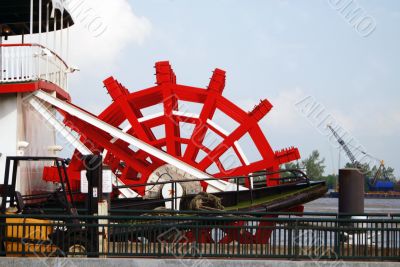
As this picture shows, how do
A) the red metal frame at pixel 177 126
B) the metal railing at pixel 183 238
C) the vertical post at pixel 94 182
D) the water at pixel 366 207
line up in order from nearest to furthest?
the metal railing at pixel 183 238
the vertical post at pixel 94 182
the red metal frame at pixel 177 126
the water at pixel 366 207

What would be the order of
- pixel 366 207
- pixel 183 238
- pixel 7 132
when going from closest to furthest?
pixel 183 238 → pixel 7 132 → pixel 366 207

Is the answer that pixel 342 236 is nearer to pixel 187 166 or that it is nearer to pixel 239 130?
pixel 187 166

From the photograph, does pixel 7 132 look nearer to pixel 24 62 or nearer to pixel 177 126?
pixel 24 62

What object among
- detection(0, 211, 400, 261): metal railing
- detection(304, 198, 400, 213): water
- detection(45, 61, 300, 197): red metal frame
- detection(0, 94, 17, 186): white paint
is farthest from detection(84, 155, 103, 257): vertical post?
detection(304, 198, 400, 213): water

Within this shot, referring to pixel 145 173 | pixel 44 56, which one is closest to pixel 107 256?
pixel 44 56

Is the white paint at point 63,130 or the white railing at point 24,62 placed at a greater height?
the white railing at point 24,62

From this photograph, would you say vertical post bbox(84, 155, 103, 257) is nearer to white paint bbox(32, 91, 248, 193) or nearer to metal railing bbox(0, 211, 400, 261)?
metal railing bbox(0, 211, 400, 261)

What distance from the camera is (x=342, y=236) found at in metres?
8.71

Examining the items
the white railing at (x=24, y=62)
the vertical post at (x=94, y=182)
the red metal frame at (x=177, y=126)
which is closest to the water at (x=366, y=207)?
the red metal frame at (x=177, y=126)

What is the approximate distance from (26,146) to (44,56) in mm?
1682

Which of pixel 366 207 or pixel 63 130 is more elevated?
pixel 63 130

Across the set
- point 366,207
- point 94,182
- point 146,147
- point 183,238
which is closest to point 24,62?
point 146,147

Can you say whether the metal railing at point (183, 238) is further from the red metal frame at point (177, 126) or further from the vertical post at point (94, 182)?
the red metal frame at point (177, 126)

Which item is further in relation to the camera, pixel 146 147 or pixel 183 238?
pixel 146 147
